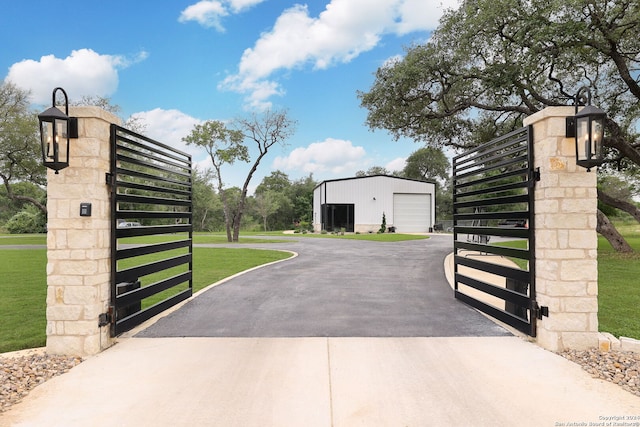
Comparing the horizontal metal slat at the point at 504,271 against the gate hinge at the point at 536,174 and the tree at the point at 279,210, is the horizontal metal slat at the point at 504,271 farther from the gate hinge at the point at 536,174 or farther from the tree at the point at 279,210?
the tree at the point at 279,210

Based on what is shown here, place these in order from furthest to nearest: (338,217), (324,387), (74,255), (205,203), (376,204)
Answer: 1. (205,203)
2. (338,217)
3. (376,204)
4. (74,255)
5. (324,387)

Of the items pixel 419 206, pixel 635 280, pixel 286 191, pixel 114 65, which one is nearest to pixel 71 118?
pixel 635 280

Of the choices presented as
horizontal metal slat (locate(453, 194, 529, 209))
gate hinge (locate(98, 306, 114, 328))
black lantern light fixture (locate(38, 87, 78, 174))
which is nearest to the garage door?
horizontal metal slat (locate(453, 194, 529, 209))

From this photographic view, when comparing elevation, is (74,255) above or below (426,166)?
below

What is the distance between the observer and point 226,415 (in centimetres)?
226

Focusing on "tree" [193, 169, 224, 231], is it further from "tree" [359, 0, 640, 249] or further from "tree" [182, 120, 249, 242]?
"tree" [359, 0, 640, 249]

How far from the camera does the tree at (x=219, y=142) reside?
1989 centimetres

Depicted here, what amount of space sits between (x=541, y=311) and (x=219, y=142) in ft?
63.7

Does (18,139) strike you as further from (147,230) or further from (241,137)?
(147,230)

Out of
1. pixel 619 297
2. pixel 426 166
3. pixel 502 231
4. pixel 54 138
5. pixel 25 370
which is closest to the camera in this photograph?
pixel 25 370

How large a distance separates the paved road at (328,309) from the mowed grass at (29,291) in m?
1.02

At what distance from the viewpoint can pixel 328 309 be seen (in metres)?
4.80

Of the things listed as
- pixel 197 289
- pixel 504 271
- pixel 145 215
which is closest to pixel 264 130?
pixel 197 289

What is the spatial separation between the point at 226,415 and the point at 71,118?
3107 millimetres
